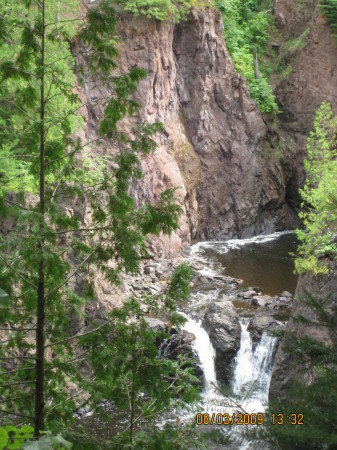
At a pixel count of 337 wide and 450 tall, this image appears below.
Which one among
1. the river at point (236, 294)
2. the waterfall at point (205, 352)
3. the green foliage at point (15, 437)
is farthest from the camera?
the waterfall at point (205, 352)

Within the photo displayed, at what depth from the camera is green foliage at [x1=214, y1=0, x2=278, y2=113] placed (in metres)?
27.0

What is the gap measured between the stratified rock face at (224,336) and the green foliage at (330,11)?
808 inches

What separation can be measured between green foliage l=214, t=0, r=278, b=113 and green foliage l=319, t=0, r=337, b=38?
140 inches

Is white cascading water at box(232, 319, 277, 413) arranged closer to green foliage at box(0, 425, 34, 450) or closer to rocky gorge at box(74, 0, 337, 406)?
rocky gorge at box(74, 0, 337, 406)

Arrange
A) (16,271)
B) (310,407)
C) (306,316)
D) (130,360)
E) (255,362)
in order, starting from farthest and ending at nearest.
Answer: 1. (255,362)
2. (306,316)
3. (130,360)
4. (16,271)
5. (310,407)

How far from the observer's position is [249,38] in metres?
29.3

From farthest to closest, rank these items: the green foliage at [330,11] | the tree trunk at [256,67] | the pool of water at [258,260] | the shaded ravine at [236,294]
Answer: the tree trunk at [256,67], the green foliage at [330,11], the pool of water at [258,260], the shaded ravine at [236,294]

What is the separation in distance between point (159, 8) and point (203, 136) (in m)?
6.97

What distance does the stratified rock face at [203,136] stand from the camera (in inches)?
861

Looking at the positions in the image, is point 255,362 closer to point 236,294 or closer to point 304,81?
point 236,294

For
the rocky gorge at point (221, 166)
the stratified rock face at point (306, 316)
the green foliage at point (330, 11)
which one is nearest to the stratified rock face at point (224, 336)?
the rocky gorge at point (221, 166)

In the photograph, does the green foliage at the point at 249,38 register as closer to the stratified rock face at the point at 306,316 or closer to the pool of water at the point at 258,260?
the pool of water at the point at 258,260

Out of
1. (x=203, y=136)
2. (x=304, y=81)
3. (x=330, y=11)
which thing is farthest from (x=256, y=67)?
(x=203, y=136)

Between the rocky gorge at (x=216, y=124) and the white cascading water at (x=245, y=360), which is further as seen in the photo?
the rocky gorge at (x=216, y=124)
